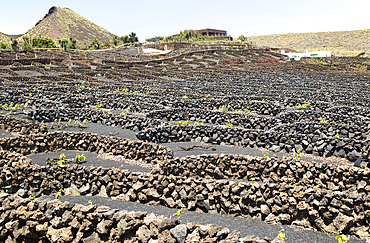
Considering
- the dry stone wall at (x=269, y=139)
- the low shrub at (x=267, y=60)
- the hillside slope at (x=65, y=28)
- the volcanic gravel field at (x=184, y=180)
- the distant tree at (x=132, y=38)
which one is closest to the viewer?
the volcanic gravel field at (x=184, y=180)

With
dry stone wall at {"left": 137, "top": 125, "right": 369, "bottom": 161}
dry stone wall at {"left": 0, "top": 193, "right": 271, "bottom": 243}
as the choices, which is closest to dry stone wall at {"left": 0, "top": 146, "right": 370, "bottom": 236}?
dry stone wall at {"left": 0, "top": 193, "right": 271, "bottom": 243}

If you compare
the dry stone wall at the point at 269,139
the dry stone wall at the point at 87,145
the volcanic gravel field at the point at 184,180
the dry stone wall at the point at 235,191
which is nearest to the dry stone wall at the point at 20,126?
the volcanic gravel field at the point at 184,180

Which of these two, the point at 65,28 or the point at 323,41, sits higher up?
the point at 65,28

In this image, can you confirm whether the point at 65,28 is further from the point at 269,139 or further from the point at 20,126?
the point at 269,139

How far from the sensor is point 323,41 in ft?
370

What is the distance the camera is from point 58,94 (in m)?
25.8

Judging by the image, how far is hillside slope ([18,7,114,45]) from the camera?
154 meters

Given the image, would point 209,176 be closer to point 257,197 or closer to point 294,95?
point 257,197

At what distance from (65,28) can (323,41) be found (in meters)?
139

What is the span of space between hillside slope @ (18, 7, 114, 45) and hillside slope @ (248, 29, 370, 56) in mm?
100343

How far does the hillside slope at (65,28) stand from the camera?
154 metres

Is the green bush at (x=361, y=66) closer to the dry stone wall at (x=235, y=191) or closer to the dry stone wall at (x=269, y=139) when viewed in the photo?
the dry stone wall at (x=269, y=139)

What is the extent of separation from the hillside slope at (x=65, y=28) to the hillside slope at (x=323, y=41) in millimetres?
100343

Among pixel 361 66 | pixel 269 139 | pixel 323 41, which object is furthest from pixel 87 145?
pixel 323 41
